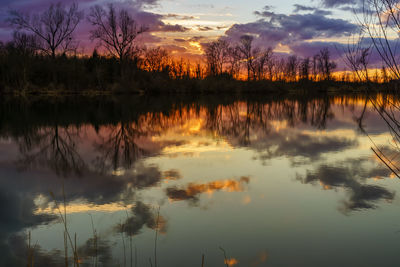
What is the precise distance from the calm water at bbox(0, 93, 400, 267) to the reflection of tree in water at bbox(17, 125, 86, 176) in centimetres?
5

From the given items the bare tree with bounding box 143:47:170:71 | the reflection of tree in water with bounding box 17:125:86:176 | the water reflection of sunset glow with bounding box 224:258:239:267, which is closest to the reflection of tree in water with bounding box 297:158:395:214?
the water reflection of sunset glow with bounding box 224:258:239:267

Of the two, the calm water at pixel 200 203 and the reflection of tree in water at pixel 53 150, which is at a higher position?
the reflection of tree in water at pixel 53 150

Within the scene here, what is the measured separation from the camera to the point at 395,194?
5.25 m

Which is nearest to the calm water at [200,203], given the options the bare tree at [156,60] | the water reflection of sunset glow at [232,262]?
the water reflection of sunset glow at [232,262]

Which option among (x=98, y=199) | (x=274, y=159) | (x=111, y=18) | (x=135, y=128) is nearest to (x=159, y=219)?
(x=98, y=199)

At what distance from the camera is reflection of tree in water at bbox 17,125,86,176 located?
7254mm

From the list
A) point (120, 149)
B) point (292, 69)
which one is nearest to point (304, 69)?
point (292, 69)

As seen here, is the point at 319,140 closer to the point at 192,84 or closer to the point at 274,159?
the point at 274,159

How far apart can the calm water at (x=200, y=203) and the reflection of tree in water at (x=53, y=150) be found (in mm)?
46

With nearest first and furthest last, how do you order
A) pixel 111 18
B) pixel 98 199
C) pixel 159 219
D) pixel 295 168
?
pixel 159 219 < pixel 98 199 < pixel 295 168 < pixel 111 18

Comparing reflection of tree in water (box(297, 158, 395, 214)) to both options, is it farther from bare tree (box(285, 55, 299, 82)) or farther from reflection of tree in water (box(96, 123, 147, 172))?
bare tree (box(285, 55, 299, 82))

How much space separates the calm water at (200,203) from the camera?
3441 millimetres

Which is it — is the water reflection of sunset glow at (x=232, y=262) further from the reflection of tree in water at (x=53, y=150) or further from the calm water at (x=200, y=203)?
the reflection of tree in water at (x=53, y=150)

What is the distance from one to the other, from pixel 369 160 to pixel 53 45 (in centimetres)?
4608
